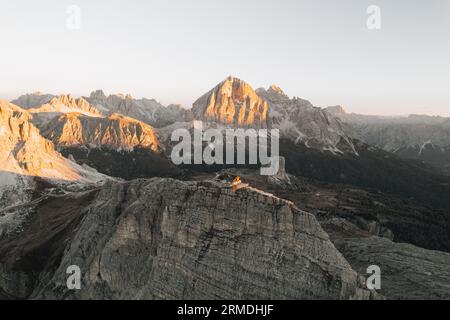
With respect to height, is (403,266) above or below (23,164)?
below

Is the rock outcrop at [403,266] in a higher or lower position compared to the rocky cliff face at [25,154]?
lower

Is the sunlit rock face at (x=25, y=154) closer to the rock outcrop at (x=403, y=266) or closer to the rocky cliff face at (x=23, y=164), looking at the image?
the rocky cliff face at (x=23, y=164)

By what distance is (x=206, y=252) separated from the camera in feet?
153

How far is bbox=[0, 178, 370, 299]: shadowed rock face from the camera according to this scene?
140 feet

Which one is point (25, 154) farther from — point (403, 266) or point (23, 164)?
point (403, 266)

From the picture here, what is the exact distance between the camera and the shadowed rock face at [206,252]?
4253cm

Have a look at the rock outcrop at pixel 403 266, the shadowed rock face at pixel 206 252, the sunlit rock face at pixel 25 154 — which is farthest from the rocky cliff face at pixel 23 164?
the rock outcrop at pixel 403 266

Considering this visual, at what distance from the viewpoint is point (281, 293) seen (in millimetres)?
42062

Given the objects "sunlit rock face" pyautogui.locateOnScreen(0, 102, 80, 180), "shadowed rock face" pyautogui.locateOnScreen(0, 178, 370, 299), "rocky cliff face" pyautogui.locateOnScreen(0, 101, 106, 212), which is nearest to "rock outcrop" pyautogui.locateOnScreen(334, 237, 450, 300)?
"shadowed rock face" pyautogui.locateOnScreen(0, 178, 370, 299)

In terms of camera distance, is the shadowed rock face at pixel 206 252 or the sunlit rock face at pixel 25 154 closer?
the shadowed rock face at pixel 206 252

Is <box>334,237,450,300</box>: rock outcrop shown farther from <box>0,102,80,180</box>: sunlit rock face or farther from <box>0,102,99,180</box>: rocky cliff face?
<box>0,102,80,180</box>: sunlit rock face

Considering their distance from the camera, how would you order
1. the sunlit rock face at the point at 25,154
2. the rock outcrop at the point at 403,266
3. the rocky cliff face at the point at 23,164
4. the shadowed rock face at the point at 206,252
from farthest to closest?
the sunlit rock face at the point at 25,154 < the rocky cliff face at the point at 23,164 < the rock outcrop at the point at 403,266 < the shadowed rock face at the point at 206,252

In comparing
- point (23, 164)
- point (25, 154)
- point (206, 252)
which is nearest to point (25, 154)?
Answer: point (25, 154)
